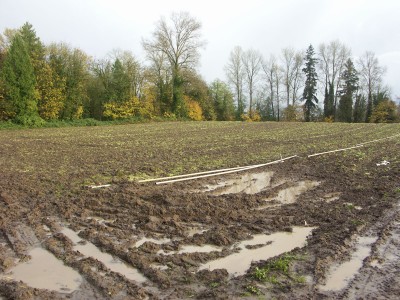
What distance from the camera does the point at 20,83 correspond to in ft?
115

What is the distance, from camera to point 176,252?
557 cm

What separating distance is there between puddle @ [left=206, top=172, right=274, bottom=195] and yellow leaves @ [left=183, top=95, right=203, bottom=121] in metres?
43.0

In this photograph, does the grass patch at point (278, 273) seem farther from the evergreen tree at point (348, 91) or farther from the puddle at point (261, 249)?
the evergreen tree at point (348, 91)

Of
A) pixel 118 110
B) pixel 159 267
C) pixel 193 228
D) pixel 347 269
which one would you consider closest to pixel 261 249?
pixel 347 269

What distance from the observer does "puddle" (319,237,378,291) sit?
4.55m

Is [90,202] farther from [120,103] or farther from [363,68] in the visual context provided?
[363,68]

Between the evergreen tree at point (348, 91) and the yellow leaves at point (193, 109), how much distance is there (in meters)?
24.3

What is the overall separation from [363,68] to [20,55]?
55.4 meters

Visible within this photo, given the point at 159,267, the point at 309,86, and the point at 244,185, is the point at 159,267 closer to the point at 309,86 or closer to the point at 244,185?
the point at 244,185

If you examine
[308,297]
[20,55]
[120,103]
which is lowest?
[308,297]

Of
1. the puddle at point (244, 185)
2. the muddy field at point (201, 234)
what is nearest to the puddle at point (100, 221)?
the muddy field at point (201, 234)

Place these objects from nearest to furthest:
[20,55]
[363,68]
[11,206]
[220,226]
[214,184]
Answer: [220,226] → [11,206] → [214,184] → [20,55] → [363,68]

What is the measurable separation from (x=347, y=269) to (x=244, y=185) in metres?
5.31

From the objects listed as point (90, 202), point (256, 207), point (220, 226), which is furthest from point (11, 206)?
point (256, 207)
